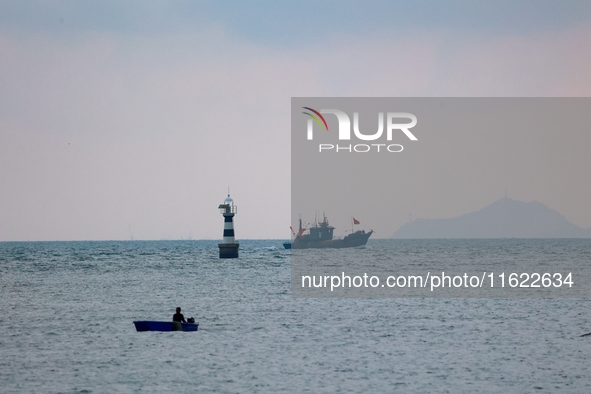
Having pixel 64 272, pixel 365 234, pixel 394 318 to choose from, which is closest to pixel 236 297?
pixel 394 318

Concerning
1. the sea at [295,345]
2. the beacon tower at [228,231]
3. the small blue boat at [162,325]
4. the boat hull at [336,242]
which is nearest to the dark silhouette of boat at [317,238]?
the boat hull at [336,242]

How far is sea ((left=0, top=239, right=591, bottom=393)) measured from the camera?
3238cm

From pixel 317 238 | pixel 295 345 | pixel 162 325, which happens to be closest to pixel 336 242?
pixel 317 238

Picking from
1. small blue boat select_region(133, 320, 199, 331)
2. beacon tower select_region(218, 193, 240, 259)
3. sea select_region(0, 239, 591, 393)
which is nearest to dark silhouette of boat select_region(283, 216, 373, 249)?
beacon tower select_region(218, 193, 240, 259)

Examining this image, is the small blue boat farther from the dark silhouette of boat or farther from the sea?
the dark silhouette of boat

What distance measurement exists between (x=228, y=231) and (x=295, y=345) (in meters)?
78.1

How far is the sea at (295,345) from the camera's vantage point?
3238cm

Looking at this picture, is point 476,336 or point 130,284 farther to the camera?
point 130,284

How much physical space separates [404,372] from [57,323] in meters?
25.6

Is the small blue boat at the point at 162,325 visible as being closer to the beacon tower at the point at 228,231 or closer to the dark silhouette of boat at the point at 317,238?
the beacon tower at the point at 228,231

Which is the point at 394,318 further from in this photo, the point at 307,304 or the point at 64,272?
the point at 64,272

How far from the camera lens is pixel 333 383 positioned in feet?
106

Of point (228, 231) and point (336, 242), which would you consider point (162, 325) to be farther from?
point (336, 242)

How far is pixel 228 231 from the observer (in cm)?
11862
